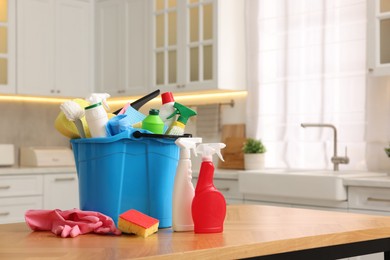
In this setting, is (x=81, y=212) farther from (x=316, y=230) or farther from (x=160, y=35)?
(x=160, y=35)

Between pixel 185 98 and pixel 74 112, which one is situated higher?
pixel 185 98

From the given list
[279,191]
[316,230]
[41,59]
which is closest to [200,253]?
[316,230]

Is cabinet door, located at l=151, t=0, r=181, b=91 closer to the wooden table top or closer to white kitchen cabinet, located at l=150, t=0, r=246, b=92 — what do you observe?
white kitchen cabinet, located at l=150, t=0, r=246, b=92

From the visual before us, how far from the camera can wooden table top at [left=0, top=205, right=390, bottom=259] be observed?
141 cm

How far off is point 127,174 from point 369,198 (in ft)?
6.44

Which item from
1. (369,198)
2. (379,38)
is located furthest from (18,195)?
(379,38)

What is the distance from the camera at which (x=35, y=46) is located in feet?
17.2

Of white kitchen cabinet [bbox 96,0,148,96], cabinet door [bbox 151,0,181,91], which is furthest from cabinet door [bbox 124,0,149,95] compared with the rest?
cabinet door [bbox 151,0,181,91]

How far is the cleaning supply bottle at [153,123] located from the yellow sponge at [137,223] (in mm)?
265

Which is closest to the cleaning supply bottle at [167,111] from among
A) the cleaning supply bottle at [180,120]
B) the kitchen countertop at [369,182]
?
the cleaning supply bottle at [180,120]

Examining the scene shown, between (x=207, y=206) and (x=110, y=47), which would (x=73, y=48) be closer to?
(x=110, y=47)

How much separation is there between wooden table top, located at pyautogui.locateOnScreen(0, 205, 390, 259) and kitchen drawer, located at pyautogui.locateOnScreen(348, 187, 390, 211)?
137cm

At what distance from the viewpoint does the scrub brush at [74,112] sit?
1.83 metres

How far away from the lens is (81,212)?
1734 mm
